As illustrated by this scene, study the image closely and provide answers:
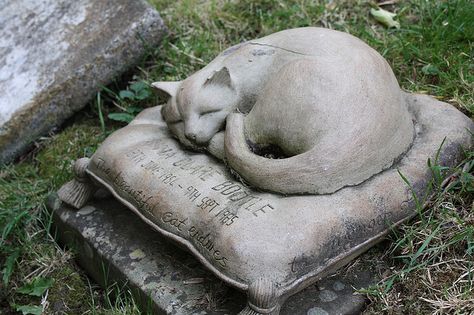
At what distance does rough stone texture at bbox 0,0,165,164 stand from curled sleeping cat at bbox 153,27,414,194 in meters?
1.10

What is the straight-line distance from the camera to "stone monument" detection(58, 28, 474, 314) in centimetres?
239

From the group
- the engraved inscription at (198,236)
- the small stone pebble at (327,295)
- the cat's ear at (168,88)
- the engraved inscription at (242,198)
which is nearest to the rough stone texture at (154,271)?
the small stone pebble at (327,295)

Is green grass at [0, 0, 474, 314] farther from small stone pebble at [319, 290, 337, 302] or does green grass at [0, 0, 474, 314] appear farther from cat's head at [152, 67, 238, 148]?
cat's head at [152, 67, 238, 148]

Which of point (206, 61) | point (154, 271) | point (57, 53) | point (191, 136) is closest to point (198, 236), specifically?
point (154, 271)

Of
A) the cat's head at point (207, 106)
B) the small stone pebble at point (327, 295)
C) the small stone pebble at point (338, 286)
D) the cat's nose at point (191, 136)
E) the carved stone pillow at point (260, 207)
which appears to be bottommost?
the small stone pebble at point (338, 286)

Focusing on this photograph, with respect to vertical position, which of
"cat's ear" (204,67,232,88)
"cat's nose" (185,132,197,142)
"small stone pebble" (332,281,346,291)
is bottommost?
"small stone pebble" (332,281,346,291)

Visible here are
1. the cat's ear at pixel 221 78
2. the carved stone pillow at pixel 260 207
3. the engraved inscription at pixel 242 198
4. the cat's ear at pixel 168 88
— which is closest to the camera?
the carved stone pillow at pixel 260 207

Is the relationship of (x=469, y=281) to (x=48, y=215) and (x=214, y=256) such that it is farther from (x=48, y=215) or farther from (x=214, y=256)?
(x=48, y=215)

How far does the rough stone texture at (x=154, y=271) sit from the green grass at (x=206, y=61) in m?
0.09

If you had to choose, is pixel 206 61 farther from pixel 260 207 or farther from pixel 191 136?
pixel 260 207

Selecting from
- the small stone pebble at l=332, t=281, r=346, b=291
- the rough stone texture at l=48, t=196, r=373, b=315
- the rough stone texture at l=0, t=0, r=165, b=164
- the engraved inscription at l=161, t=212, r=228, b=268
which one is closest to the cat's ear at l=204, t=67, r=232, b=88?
the engraved inscription at l=161, t=212, r=228, b=268

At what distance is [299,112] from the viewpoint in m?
2.53

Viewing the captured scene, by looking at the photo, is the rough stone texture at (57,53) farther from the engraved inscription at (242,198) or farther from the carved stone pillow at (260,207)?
the engraved inscription at (242,198)

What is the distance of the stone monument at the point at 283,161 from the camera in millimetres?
2395
